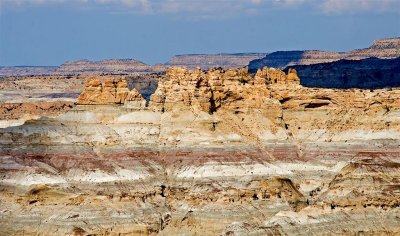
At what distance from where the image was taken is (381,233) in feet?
310

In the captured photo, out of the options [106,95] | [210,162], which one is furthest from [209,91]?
[210,162]

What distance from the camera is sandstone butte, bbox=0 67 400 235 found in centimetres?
9956

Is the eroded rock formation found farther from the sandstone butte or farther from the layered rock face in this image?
the layered rock face

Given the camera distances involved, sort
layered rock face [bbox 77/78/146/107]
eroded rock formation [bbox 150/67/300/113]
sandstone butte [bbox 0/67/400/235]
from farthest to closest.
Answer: layered rock face [bbox 77/78/146/107], eroded rock formation [bbox 150/67/300/113], sandstone butte [bbox 0/67/400/235]

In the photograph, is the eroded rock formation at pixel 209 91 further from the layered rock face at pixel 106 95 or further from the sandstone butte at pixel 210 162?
the layered rock face at pixel 106 95

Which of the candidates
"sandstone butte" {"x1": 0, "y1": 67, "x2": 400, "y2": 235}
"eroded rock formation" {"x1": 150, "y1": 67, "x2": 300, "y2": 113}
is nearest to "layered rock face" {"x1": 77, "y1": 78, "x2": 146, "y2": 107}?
"sandstone butte" {"x1": 0, "y1": 67, "x2": 400, "y2": 235}

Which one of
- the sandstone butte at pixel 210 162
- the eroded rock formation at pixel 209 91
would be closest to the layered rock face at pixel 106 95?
the sandstone butte at pixel 210 162

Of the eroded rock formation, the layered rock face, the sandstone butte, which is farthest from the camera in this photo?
the layered rock face

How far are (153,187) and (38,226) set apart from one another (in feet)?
74.8

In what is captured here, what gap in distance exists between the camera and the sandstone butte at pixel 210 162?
99562 millimetres

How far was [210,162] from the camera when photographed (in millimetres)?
126500

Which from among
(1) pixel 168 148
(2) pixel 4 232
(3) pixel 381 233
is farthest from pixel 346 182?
(2) pixel 4 232

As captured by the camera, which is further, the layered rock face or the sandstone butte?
the layered rock face

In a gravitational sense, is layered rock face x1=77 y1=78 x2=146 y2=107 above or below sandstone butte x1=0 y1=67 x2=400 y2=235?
above
